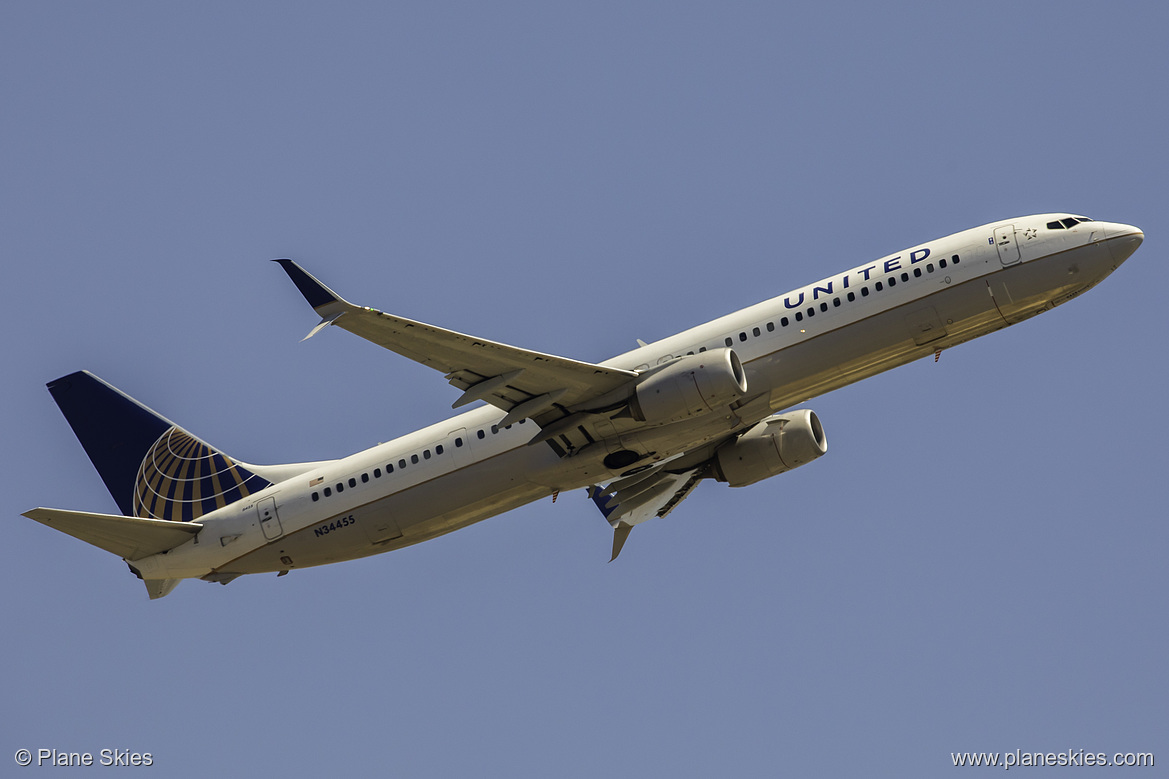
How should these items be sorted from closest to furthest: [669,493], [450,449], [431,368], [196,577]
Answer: [431,368] < [450,449] < [196,577] < [669,493]

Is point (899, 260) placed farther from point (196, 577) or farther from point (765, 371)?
point (196, 577)

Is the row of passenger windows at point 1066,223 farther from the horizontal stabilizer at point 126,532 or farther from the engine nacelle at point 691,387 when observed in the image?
the horizontal stabilizer at point 126,532

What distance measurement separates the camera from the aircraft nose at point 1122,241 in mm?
34844

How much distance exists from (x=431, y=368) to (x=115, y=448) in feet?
→ 51.3

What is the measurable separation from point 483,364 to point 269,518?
1023 cm

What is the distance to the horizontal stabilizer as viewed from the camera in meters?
36.5

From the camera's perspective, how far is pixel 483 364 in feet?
110

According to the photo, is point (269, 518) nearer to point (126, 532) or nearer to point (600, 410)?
point (126, 532)

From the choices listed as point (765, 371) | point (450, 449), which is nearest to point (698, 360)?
point (765, 371)

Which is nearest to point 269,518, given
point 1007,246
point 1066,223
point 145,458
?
point 145,458

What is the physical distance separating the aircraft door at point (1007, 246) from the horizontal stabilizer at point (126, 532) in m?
26.1

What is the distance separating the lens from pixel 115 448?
4291 cm

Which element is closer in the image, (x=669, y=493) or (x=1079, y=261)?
(x=1079, y=261)

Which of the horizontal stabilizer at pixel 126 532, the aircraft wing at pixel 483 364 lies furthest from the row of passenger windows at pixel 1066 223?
the horizontal stabilizer at pixel 126 532
